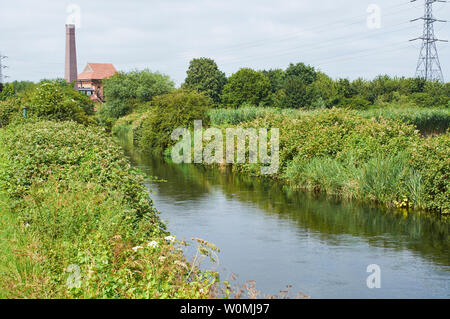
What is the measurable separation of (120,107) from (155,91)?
14.9 ft

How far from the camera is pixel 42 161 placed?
10.5m

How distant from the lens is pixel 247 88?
60375 mm

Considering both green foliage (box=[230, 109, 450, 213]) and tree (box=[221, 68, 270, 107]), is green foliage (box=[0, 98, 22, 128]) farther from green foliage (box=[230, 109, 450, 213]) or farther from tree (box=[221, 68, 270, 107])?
tree (box=[221, 68, 270, 107])

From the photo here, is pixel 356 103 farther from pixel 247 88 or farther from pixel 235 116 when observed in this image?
pixel 235 116

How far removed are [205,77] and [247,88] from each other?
29.2 feet

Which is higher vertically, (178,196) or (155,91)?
(155,91)

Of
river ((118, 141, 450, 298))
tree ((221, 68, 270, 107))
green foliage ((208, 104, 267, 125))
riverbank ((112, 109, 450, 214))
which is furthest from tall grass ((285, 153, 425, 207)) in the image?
tree ((221, 68, 270, 107))

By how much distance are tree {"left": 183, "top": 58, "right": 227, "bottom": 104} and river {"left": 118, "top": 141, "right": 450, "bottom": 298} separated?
161 ft

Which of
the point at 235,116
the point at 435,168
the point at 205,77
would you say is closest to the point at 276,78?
the point at 205,77

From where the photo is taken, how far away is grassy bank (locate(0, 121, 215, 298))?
5.87 meters

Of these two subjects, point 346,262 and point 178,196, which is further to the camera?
point 178,196
